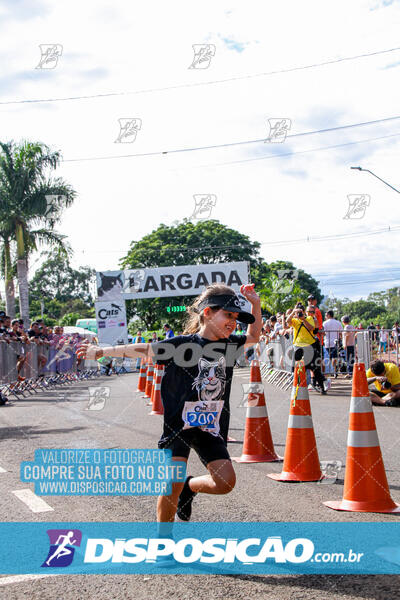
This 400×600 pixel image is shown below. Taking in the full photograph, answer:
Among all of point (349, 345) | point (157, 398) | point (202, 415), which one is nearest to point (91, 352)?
point (202, 415)

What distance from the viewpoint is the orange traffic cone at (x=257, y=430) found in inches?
274

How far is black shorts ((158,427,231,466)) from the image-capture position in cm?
391

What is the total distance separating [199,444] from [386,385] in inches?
349

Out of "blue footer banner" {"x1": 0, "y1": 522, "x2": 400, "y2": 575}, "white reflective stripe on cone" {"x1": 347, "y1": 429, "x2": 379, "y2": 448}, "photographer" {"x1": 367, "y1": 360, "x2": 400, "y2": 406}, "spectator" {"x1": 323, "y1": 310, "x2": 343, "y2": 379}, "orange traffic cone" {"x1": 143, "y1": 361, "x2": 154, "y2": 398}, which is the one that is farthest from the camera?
"spectator" {"x1": 323, "y1": 310, "x2": 343, "y2": 379}

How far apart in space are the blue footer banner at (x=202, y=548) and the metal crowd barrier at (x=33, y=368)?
11537mm

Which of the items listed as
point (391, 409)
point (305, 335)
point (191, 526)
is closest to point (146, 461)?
point (191, 526)

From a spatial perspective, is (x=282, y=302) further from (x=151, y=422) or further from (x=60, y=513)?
(x=60, y=513)

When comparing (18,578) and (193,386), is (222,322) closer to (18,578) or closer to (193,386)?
(193,386)

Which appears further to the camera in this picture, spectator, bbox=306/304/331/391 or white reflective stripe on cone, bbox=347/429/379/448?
spectator, bbox=306/304/331/391

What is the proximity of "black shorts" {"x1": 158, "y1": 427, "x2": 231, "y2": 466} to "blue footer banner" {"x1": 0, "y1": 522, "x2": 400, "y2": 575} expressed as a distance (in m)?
0.43

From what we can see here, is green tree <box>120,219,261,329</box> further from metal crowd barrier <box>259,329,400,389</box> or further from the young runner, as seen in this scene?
the young runner

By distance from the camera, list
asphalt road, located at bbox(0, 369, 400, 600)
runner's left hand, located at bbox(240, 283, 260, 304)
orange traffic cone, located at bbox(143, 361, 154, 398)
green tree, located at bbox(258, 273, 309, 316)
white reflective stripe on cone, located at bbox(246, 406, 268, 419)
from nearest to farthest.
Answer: asphalt road, located at bbox(0, 369, 400, 600) → runner's left hand, located at bbox(240, 283, 260, 304) → white reflective stripe on cone, located at bbox(246, 406, 268, 419) → orange traffic cone, located at bbox(143, 361, 154, 398) → green tree, located at bbox(258, 273, 309, 316)

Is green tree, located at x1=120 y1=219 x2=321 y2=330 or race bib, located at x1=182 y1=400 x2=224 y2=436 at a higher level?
green tree, located at x1=120 y1=219 x2=321 y2=330

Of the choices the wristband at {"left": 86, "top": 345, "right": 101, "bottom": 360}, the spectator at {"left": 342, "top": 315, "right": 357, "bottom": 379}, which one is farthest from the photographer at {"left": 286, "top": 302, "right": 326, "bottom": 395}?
the wristband at {"left": 86, "top": 345, "right": 101, "bottom": 360}
